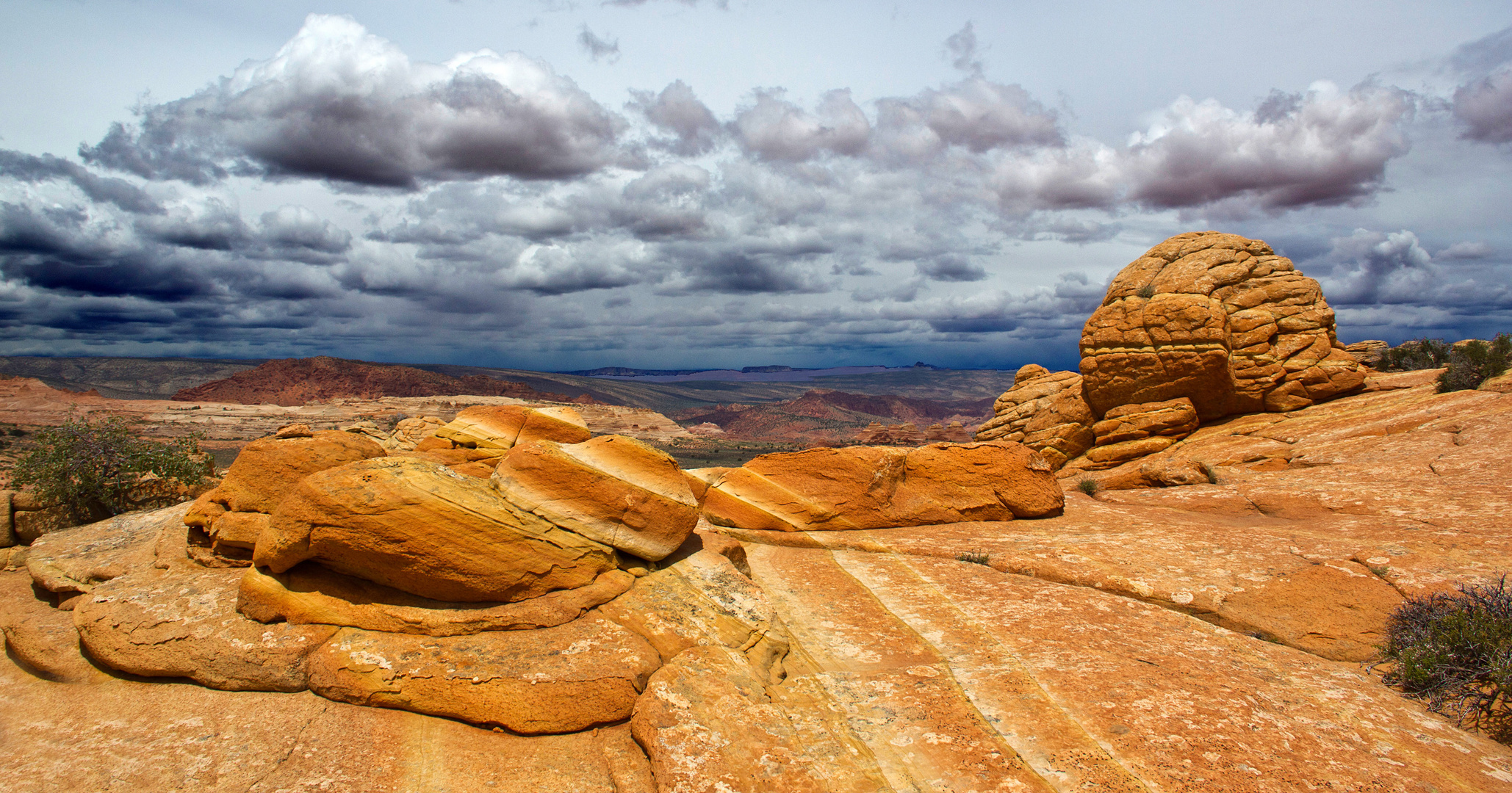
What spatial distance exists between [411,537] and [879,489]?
11.3 meters

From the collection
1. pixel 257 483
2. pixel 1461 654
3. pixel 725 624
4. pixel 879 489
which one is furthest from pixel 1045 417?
pixel 257 483

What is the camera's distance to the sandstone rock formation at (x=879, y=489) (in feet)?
57.2

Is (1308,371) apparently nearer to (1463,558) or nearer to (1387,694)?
(1463,558)

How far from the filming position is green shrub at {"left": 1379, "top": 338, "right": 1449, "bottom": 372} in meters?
32.8

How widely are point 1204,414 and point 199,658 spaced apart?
32.2 m

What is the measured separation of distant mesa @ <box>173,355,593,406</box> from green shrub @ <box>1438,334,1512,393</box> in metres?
155

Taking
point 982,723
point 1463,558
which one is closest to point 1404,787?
point 982,723

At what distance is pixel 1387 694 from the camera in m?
9.02

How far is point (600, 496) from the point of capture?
11430 millimetres

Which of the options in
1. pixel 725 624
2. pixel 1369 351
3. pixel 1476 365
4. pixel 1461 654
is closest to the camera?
pixel 1461 654

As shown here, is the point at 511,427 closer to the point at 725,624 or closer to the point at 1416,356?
the point at 725,624

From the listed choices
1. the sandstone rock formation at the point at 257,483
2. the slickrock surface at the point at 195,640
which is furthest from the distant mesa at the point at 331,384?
the slickrock surface at the point at 195,640

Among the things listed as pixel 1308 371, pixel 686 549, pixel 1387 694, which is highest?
pixel 1308 371

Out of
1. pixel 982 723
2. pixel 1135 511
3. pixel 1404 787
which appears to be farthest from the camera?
pixel 1135 511
